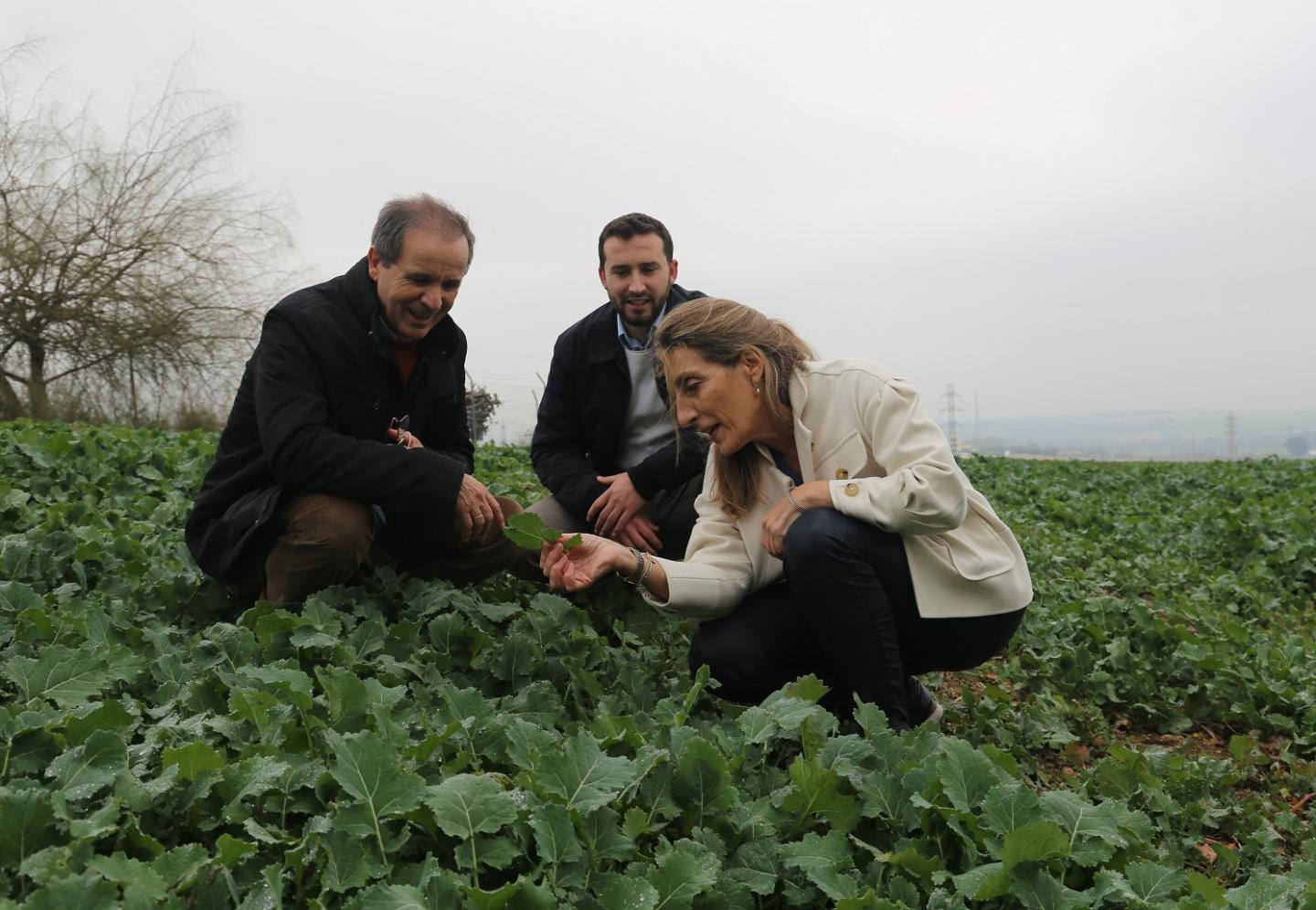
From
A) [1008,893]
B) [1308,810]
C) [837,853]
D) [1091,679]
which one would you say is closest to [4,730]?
[837,853]

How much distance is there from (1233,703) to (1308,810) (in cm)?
91

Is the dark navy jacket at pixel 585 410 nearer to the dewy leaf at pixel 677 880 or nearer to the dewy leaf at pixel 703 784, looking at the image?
the dewy leaf at pixel 703 784

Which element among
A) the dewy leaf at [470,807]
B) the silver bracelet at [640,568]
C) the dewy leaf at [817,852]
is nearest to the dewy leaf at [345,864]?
the dewy leaf at [470,807]

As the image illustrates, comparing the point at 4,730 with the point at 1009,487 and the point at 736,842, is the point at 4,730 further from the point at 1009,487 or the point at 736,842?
the point at 1009,487

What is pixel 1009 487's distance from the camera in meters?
11.9

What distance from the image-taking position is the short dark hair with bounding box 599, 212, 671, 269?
4.08m

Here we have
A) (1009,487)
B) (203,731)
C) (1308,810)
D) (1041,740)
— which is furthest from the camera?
(1009,487)

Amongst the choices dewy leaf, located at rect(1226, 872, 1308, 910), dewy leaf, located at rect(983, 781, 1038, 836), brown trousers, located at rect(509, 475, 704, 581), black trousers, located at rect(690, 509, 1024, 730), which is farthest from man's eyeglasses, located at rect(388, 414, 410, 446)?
dewy leaf, located at rect(1226, 872, 1308, 910)

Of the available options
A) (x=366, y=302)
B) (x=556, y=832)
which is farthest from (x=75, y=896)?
(x=366, y=302)

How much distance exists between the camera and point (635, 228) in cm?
408

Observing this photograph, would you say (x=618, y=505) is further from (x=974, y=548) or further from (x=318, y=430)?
(x=974, y=548)

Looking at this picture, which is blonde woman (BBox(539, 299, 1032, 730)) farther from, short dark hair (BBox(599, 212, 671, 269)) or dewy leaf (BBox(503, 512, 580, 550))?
short dark hair (BBox(599, 212, 671, 269))

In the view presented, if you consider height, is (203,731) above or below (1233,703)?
above

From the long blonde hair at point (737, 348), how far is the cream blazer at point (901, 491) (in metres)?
0.06
